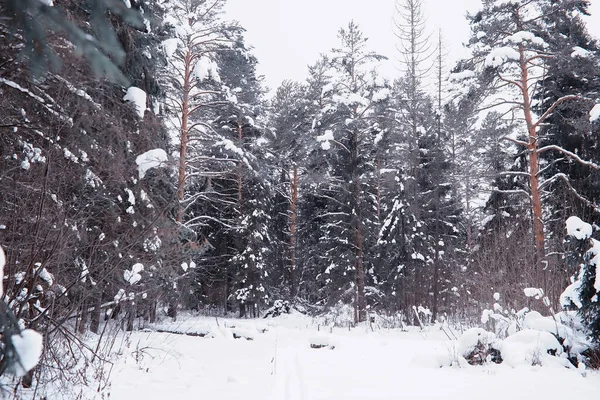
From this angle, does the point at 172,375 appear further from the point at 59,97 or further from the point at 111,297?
the point at 59,97

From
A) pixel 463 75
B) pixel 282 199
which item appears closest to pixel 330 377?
pixel 463 75

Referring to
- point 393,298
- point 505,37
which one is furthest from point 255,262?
point 505,37

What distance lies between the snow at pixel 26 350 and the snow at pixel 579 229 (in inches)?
252

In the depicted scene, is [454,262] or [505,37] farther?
[454,262]

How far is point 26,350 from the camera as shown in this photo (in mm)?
1231

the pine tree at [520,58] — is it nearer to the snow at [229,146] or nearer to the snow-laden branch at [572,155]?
the snow-laden branch at [572,155]

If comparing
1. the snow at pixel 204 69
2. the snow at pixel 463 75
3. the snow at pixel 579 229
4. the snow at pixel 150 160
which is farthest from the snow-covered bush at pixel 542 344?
the snow at pixel 204 69

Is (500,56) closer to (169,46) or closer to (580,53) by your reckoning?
(580,53)

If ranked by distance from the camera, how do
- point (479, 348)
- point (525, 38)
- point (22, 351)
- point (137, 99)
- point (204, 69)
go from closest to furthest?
1. point (22, 351)
2. point (479, 348)
3. point (137, 99)
4. point (525, 38)
5. point (204, 69)

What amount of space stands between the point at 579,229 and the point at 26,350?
21.3 feet

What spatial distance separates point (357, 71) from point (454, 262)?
959 centimetres

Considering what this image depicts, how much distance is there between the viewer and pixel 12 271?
3.44 metres

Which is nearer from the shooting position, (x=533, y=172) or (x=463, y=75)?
(x=533, y=172)

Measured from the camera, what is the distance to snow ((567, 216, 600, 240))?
18.3 ft
